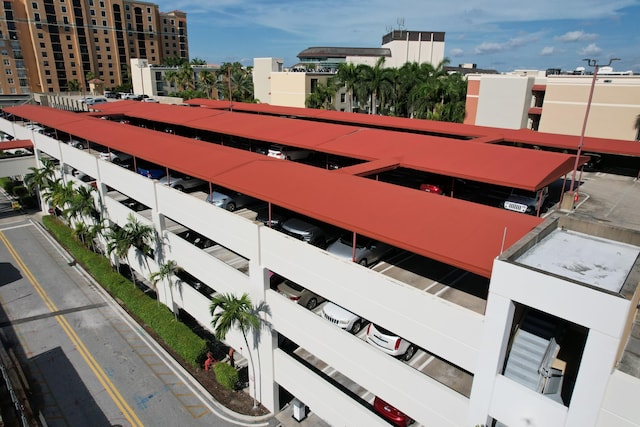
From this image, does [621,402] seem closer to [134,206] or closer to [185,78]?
[134,206]

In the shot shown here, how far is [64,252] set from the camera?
3869cm

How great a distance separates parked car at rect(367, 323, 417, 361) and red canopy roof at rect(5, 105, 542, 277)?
5.52 meters

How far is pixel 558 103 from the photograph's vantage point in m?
49.0

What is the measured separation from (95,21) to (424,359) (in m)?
135

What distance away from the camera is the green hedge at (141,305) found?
2433 cm

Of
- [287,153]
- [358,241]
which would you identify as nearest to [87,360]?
[358,241]

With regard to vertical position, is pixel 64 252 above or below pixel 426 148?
below

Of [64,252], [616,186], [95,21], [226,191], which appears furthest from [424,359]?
[95,21]

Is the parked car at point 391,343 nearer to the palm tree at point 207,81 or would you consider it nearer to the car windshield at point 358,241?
the car windshield at point 358,241

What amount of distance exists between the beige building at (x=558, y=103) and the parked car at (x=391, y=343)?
40.7 metres

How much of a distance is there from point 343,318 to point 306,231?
5110 millimetres

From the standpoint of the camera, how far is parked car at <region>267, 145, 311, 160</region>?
36.6 meters

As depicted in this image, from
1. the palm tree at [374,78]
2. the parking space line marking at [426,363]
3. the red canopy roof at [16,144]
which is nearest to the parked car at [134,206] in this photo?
the red canopy roof at [16,144]

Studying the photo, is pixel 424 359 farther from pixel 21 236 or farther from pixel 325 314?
pixel 21 236
